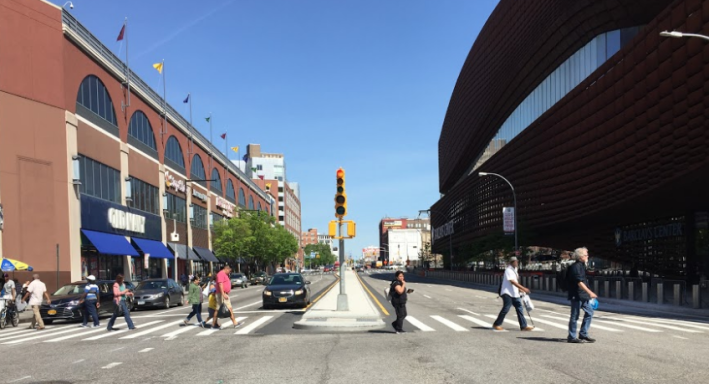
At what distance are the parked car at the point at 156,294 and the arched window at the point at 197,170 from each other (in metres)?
39.8

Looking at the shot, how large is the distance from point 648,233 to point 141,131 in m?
44.1

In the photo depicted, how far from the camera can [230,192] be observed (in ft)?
284

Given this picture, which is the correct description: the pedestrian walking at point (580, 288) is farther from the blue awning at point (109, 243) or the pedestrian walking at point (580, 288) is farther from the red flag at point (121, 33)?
the red flag at point (121, 33)

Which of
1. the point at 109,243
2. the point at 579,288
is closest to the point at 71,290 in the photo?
the point at 579,288

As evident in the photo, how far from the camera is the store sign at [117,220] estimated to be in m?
37.0

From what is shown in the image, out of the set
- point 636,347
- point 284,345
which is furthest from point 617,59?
point 284,345

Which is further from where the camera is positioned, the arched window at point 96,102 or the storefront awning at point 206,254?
the storefront awning at point 206,254

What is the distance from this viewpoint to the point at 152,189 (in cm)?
5156

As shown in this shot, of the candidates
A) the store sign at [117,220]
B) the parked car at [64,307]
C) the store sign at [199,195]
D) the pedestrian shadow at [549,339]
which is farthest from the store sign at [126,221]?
the pedestrian shadow at [549,339]

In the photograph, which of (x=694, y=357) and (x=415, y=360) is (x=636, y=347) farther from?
(x=415, y=360)

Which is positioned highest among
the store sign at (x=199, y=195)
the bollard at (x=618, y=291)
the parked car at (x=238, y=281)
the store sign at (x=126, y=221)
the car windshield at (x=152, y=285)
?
the store sign at (x=199, y=195)

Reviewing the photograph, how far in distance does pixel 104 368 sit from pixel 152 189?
146 ft

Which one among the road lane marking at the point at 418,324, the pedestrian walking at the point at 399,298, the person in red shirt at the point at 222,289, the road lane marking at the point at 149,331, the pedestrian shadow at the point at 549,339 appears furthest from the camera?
the person in red shirt at the point at 222,289

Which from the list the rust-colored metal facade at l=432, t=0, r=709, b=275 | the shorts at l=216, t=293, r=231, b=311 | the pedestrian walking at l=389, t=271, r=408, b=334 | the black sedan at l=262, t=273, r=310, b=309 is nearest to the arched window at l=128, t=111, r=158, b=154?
the black sedan at l=262, t=273, r=310, b=309
